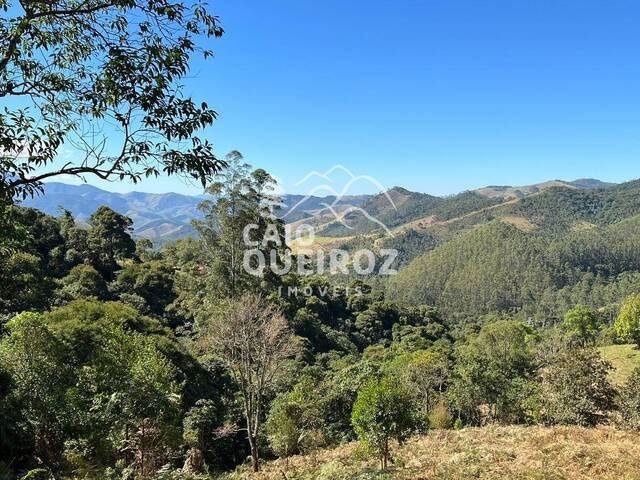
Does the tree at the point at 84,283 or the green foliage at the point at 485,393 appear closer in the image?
the green foliage at the point at 485,393

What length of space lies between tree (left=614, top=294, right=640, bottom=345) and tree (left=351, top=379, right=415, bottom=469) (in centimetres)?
4229

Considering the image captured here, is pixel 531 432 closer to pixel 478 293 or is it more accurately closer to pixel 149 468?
pixel 149 468

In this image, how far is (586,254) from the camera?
153m

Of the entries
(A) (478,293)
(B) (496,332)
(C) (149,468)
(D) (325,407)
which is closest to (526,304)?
(A) (478,293)

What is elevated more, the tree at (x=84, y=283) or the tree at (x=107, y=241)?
the tree at (x=107, y=241)

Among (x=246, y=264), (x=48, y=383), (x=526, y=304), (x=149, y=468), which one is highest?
(x=246, y=264)

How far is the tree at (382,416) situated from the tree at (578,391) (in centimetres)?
1197

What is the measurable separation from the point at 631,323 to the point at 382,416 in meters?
43.9

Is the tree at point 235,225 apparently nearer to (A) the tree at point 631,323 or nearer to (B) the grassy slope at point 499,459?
(B) the grassy slope at point 499,459

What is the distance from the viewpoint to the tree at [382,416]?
428 inches

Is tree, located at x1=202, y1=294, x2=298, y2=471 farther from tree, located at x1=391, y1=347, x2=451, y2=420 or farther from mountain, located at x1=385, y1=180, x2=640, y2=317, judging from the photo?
mountain, located at x1=385, y1=180, x2=640, y2=317

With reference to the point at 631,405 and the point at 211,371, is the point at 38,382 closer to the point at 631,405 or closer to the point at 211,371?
the point at 211,371

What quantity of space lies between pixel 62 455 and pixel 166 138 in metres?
9.69

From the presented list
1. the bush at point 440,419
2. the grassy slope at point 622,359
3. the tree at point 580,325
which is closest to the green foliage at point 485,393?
the bush at point 440,419
